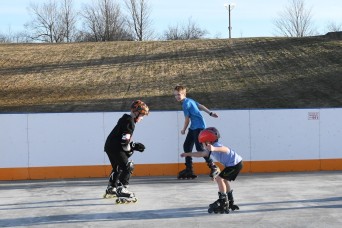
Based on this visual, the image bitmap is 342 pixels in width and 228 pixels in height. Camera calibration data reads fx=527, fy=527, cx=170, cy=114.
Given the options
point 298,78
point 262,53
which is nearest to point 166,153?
point 298,78

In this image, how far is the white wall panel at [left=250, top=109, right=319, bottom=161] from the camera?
426 inches

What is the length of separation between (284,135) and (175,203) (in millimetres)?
4098

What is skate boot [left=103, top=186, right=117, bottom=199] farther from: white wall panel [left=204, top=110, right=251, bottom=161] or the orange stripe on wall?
white wall panel [left=204, top=110, right=251, bottom=161]

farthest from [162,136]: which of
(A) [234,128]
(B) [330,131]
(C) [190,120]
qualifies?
(B) [330,131]

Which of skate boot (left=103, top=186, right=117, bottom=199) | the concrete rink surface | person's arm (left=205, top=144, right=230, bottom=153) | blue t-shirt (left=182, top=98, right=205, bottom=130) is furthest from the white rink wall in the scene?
person's arm (left=205, top=144, right=230, bottom=153)

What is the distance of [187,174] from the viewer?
1002 cm

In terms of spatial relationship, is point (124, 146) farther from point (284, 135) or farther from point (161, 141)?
point (284, 135)

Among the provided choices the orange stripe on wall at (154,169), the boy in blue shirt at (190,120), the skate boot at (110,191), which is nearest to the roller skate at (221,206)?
the skate boot at (110,191)

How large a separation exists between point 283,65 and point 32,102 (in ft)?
52.0

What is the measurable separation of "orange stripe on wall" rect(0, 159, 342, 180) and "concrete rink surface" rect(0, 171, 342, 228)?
31 centimetres

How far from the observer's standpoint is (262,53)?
121 ft

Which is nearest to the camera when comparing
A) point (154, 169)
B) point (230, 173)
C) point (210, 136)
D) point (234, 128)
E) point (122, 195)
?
point (210, 136)

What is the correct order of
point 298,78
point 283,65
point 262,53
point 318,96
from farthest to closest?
point 262,53
point 283,65
point 298,78
point 318,96

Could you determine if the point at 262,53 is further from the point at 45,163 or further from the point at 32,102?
the point at 45,163
